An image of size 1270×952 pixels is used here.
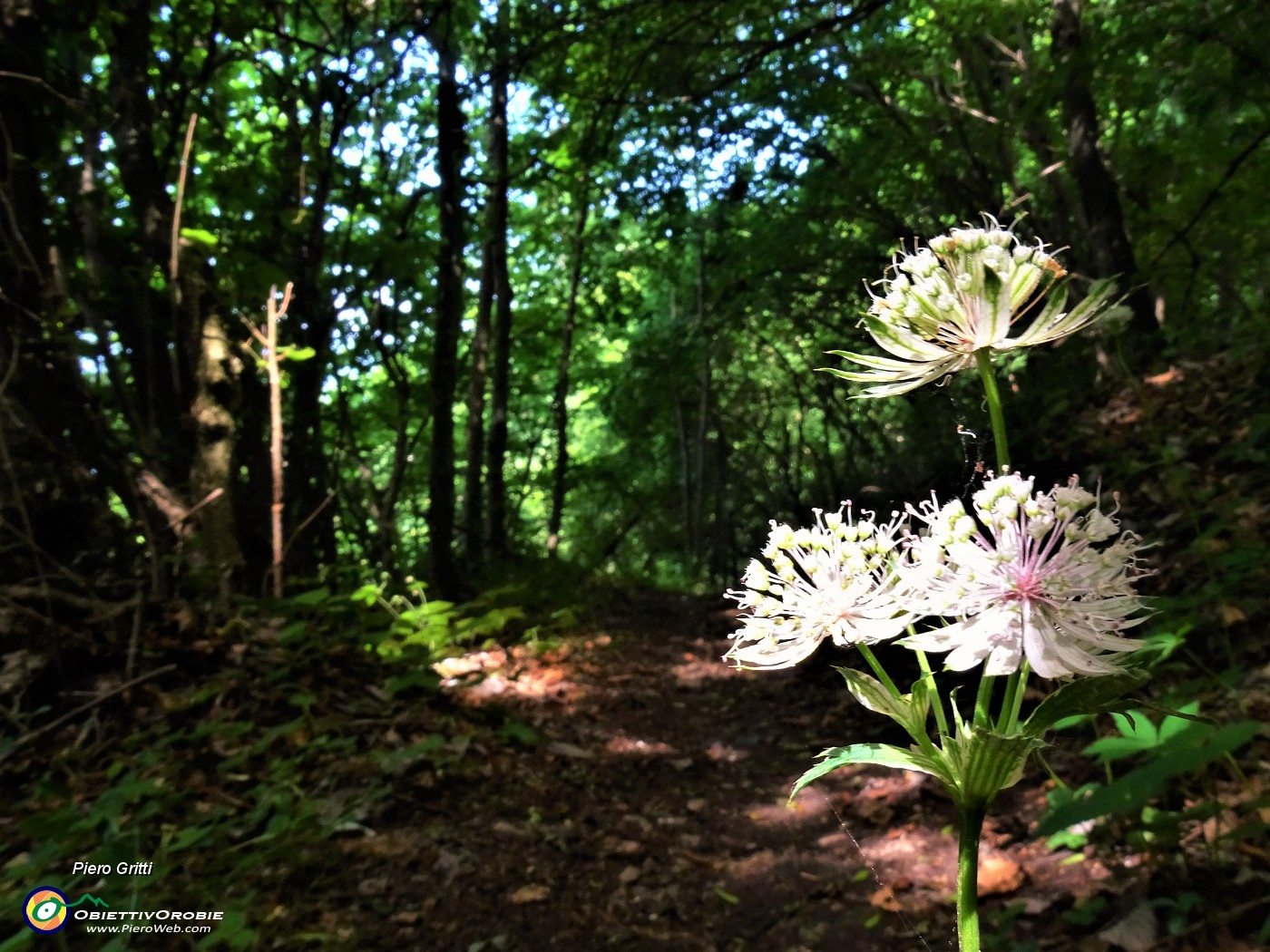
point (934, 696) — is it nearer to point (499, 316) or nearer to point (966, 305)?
point (966, 305)

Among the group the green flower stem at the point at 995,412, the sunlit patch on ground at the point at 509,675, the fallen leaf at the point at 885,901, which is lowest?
the fallen leaf at the point at 885,901

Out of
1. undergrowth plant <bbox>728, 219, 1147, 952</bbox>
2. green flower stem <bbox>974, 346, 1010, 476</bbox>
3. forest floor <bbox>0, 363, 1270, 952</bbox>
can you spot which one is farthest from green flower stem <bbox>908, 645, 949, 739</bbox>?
forest floor <bbox>0, 363, 1270, 952</bbox>

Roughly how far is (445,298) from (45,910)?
14.9 ft

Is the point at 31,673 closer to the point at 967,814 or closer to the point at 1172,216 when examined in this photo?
the point at 967,814

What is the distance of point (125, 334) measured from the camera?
5.53 m

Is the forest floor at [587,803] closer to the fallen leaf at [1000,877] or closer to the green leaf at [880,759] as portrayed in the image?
the fallen leaf at [1000,877]

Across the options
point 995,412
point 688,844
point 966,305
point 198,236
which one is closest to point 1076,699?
point 995,412

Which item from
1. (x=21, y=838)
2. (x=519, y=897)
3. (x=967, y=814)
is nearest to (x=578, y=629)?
(x=519, y=897)

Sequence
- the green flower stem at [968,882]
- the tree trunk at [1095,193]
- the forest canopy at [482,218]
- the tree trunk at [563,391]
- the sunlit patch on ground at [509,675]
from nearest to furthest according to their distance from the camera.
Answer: the green flower stem at [968,882]
the forest canopy at [482,218]
the sunlit patch on ground at [509,675]
the tree trunk at [1095,193]
the tree trunk at [563,391]

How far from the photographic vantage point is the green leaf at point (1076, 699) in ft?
2.20

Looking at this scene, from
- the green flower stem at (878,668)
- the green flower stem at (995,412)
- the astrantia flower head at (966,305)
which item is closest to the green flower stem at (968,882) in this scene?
the green flower stem at (878,668)

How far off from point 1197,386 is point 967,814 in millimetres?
5548

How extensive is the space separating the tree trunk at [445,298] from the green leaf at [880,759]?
206 inches

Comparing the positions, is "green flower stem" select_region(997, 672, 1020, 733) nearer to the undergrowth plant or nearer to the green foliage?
the undergrowth plant
